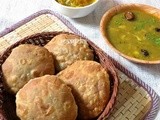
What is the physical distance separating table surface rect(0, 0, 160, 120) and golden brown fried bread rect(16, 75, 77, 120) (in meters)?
0.44

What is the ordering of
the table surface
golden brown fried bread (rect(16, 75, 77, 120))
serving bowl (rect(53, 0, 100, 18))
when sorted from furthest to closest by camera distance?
serving bowl (rect(53, 0, 100, 18)) < the table surface < golden brown fried bread (rect(16, 75, 77, 120))

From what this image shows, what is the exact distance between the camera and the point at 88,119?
1.01 metres

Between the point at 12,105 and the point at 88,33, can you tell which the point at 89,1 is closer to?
the point at 88,33

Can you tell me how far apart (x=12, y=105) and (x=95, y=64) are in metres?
0.30

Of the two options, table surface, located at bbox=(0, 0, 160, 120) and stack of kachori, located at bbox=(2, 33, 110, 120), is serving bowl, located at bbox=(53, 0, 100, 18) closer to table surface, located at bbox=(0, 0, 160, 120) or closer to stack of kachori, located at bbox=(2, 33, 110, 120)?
table surface, located at bbox=(0, 0, 160, 120)

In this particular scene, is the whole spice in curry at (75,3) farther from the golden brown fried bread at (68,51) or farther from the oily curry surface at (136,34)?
the golden brown fried bread at (68,51)

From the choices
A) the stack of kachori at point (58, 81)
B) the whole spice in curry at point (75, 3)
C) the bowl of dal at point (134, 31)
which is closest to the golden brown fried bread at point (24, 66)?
the stack of kachori at point (58, 81)

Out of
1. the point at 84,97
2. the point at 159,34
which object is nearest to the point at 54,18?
the point at 159,34

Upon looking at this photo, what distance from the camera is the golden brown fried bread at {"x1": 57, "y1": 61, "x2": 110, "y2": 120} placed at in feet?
3.22

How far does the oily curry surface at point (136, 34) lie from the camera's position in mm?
1325

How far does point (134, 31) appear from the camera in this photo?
4.66 ft

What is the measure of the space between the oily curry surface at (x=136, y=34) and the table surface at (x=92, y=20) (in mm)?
43

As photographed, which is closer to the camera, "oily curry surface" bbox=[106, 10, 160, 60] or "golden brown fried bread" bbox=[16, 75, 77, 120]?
"golden brown fried bread" bbox=[16, 75, 77, 120]

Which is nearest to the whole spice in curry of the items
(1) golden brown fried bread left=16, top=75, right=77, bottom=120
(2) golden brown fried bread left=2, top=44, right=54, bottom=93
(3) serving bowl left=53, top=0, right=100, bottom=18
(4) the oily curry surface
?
(3) serving bowl left=53, top=0, right=100, bottom=18
